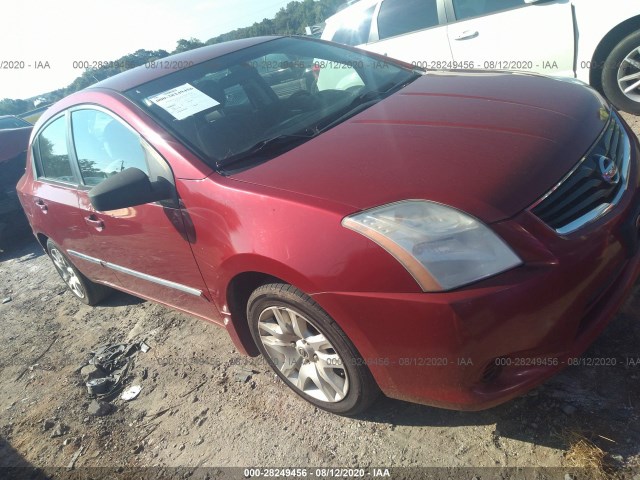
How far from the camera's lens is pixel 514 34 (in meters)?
4.74

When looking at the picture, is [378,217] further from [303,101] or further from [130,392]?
[130,392]

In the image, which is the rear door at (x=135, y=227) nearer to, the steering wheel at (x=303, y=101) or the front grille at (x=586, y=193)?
the steering wheel at (x=303, y=101)

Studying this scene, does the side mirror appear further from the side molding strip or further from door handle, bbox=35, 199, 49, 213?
door handle, bbox=35, 199, 49, 213

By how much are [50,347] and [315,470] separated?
2719mm

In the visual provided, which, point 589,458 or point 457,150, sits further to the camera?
point 457,150

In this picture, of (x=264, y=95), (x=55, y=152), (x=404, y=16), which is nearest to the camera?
(x=264, y=95)

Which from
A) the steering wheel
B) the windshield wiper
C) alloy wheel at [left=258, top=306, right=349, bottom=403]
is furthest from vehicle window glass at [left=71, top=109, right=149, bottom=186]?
alloy wheel at [left=258, top=306, right=349, bottom=403]

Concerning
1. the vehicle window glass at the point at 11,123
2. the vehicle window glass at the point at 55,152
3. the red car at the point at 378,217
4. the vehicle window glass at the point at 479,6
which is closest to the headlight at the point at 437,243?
the red car at the point at 378,217

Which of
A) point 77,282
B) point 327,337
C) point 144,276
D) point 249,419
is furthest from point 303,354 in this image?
point 77,282

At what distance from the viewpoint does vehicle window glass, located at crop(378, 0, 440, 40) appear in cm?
529

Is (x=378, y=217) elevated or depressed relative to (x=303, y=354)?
elevated

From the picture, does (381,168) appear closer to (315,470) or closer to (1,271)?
(315,470)

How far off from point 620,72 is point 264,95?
11.3 ft

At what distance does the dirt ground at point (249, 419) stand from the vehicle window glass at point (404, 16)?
13.0ft
